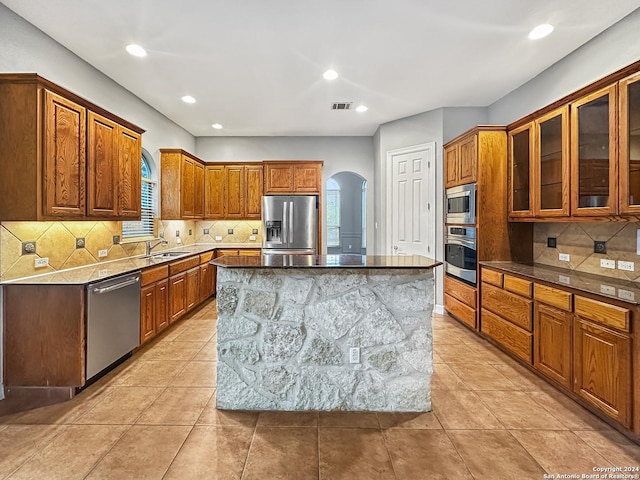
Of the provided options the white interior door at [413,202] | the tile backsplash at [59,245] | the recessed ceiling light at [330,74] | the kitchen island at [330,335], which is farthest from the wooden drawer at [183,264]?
the white interior door at [413,202]

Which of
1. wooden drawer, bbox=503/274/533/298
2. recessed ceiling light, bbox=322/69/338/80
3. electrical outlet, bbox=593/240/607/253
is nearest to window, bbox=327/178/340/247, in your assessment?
recessed ceiling light, bbox=322/69/338/80

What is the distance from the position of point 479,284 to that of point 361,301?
2.12 metres

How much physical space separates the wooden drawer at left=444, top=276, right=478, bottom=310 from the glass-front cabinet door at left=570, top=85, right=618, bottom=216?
1.46 m

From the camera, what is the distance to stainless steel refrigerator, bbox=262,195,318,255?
6.01 meters

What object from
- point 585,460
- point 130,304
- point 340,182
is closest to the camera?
point 585,460

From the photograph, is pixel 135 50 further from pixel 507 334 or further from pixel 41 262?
pixel 507 334

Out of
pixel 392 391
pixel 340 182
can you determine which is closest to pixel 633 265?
pixel 392 391

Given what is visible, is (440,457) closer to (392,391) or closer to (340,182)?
(392,391)

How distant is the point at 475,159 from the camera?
3936 mm

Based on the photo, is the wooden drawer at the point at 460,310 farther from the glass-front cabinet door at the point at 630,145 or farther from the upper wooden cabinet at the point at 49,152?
the upper wooden cabinet at the point at 49,152

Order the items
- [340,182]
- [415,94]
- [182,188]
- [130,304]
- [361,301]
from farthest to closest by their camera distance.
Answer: [340,182], [182,188], [415,94], [130,304], [361,301]

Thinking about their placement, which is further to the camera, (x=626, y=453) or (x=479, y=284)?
(x=479, y=284)

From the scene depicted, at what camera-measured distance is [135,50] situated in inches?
128

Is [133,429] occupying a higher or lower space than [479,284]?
lower
